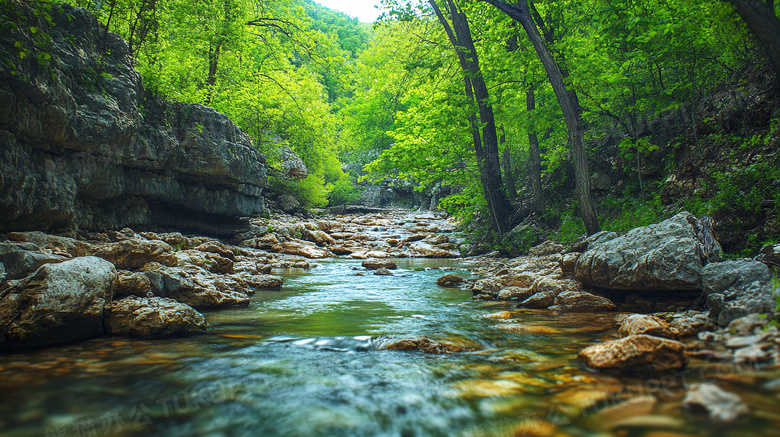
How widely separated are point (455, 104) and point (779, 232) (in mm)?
8405

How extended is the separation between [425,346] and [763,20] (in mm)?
4891

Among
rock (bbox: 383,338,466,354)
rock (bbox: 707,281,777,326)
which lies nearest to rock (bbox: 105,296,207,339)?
rock (bbox: 383,338,466,354)

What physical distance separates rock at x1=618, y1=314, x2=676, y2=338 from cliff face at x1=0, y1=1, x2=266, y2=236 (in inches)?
286

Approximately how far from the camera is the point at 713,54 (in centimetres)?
766

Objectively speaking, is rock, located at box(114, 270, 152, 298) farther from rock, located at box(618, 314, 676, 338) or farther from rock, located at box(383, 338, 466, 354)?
rock, located at box(618, 314, 676, 338)

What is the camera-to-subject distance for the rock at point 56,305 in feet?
11.1

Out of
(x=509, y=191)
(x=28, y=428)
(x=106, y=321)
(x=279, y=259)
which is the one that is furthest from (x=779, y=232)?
(x=279, y=259)

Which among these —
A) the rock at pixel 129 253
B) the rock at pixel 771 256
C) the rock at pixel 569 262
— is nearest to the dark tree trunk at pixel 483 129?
the rock at pixel 569 262

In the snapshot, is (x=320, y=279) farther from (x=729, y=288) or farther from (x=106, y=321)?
(x=729, y=288)

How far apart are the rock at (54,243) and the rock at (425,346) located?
5.24 m

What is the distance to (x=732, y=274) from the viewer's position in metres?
3.51

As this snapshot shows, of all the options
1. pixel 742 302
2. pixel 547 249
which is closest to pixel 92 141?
pixel 742 302

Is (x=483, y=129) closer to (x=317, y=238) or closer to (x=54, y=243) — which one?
(x=317, y=238)

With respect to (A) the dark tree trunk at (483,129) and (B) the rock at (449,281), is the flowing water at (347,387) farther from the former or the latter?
(A) the dark tree trunk at (483,129)
